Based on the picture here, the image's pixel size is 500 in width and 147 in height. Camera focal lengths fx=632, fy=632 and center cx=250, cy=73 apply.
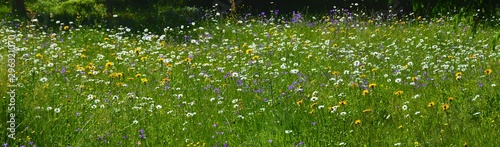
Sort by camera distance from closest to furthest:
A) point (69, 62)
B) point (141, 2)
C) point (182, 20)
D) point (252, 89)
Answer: point (252, 89) < point (69, 62) < point (182, 20) < point (141, 2)

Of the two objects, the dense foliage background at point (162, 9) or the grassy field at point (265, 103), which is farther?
the dense foliage background at point (162, 9)

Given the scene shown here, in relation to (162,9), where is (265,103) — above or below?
above

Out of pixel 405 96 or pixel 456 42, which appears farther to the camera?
pixel 456 42

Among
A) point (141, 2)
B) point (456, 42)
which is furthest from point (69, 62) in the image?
point (141, 2)

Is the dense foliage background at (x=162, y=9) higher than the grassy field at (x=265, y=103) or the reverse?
the reverse

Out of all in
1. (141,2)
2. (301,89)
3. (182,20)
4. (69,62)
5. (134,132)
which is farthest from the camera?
(141,2)

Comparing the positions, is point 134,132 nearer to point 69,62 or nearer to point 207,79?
point 207,79

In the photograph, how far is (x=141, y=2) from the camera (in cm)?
1702

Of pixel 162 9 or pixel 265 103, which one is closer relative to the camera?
pixel 265 103

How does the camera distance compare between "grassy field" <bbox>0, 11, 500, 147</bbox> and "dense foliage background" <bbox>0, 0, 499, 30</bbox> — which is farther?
"dense foliage background" <bbox>0, 0, 499, 30</bbox>

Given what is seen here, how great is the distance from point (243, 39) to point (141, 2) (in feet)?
23.6

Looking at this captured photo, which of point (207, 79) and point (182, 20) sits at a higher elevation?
point (207, 79)

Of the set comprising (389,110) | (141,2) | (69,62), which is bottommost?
(141,2)

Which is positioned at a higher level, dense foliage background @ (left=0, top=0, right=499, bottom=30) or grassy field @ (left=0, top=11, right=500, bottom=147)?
grassy field @ (left=0, top=11, right=500, bottom=147)
